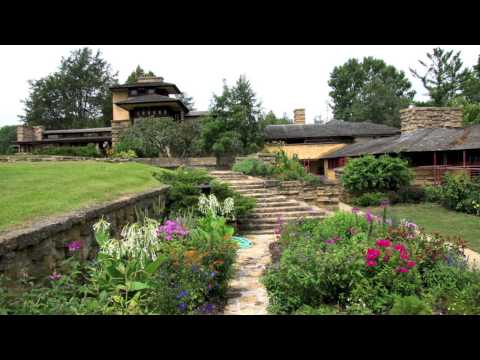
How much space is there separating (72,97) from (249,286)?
1896 inches

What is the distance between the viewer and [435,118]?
750 inches

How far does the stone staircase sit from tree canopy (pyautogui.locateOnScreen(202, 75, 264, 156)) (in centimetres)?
704

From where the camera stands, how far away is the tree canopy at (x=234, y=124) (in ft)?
64.5

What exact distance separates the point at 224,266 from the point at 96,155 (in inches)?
765

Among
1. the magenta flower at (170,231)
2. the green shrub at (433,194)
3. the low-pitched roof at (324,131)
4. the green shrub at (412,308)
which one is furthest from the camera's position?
the low-pitched roof at (324,131)

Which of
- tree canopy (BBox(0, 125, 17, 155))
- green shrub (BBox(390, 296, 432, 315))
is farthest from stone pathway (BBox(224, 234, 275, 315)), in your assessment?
tree canopy (BBox(0, 125, 17, 155))

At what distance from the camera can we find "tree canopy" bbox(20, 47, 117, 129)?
44688 millimetres

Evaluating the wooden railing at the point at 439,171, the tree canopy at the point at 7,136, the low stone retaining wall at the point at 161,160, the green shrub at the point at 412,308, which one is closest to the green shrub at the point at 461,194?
the wooden railing at the point at 439,171

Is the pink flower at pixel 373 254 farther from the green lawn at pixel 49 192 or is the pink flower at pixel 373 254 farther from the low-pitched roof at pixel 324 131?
the low-pitched roof at pixel 324 131

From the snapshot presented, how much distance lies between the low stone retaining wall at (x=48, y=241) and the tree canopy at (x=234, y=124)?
14.4 metres

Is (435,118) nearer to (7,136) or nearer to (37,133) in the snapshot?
(37,133)

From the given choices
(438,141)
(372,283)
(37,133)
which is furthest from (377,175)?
(37,133)

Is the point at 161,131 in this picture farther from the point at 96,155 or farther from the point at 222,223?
the point at 222,223

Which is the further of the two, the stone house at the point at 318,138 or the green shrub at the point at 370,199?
the stone house at the point at 318,138
